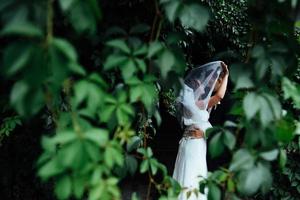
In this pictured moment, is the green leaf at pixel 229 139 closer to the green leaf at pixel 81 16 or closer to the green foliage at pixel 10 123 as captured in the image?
the green leaf at pixel 81 16

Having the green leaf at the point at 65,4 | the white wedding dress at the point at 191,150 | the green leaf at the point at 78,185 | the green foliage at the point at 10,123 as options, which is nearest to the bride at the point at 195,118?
the white wedding dress at the point at 191,150

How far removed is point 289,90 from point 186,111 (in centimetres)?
215

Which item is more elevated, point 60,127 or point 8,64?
point 8,64

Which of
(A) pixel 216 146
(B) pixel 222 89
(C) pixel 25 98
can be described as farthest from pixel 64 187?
(B) pixel 222 89

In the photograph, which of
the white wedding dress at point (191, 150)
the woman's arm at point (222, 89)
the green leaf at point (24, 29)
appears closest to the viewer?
the green leaf at point (24, 29)

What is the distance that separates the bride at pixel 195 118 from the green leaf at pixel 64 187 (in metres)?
2.40

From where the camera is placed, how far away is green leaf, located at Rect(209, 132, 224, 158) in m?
1.23

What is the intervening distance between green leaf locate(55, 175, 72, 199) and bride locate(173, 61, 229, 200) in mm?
2397

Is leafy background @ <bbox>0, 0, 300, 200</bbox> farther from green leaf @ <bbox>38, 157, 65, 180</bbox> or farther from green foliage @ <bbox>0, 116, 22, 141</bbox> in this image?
green foliage @ <bbox>0, 116, 22, 141</bbox>

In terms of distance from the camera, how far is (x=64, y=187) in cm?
97

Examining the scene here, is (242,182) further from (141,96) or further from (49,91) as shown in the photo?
(49,91)

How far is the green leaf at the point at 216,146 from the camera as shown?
1.23 metres

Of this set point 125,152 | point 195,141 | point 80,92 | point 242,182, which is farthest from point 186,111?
point 80,92

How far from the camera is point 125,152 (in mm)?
1441
